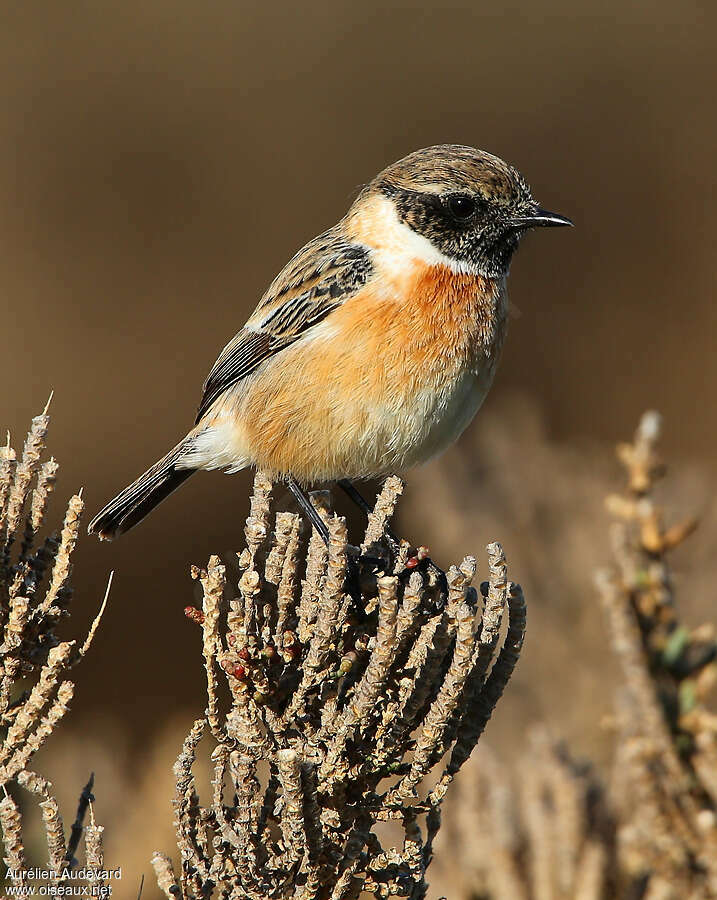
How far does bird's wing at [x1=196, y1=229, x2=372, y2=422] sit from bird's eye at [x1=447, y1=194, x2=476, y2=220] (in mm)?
346

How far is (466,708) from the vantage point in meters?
2.21

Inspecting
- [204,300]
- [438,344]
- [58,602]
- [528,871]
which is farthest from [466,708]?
[204,300]

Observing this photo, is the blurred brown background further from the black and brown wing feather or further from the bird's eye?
the bird's eye

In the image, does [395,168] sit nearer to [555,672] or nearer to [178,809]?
[555,672]

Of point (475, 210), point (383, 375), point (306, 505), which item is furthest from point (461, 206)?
point (306, 505)

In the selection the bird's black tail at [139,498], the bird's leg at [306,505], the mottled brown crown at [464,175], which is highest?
the mottled brown crown at [464,175]

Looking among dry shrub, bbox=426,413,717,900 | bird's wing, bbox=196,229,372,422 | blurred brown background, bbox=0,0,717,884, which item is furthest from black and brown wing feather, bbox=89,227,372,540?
blurred brown background, bbox=0,0,717,884

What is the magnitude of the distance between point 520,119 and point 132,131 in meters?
3.12

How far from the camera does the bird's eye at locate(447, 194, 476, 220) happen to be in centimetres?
363

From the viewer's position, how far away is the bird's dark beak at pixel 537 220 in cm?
359

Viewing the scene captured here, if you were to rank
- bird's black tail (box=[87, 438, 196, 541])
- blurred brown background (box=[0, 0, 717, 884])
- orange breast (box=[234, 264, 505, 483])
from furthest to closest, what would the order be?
blurred brown background (box=[0, 0, 717, 884]) < bird's black tail (box=[87, 438, 196, 541]) < orange breast (box=[234, 264, 505, 483])

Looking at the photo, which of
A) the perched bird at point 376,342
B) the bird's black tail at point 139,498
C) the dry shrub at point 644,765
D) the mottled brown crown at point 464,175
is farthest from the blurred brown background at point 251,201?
the dry shrub at point 644,765

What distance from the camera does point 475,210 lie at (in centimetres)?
363

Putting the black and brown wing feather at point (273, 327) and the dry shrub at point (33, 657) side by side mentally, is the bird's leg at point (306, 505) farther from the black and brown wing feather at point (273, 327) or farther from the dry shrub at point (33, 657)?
the dry shrub at point (33, 657)
